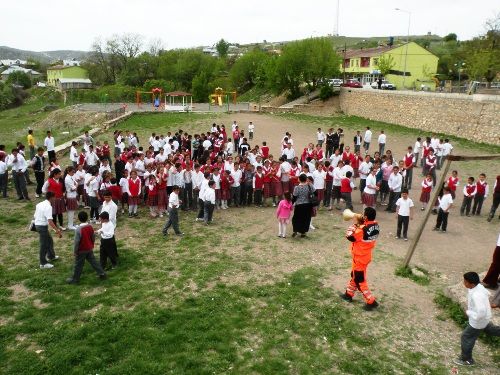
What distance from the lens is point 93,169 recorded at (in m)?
11.2

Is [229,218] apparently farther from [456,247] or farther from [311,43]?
[311,43]

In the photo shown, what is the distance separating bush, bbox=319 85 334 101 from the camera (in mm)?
40906

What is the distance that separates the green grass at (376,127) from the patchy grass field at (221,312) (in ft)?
48.7

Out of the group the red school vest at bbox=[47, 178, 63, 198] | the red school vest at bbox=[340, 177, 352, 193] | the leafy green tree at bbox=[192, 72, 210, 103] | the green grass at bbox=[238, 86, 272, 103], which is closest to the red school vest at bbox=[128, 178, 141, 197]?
the red school vest at bbox=[47, 178, 63, 198]

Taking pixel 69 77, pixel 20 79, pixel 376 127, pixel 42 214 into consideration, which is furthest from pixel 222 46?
pixel 42 214

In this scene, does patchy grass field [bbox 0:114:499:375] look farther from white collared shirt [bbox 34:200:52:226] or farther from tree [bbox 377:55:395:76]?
tree [bbox 377:55:395:76]

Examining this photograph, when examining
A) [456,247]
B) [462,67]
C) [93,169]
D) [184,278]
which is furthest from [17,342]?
[462,67]

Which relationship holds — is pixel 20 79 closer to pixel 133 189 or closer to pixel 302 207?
pixel 133 189

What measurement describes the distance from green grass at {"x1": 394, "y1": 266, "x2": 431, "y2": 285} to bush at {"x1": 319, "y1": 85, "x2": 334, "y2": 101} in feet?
112

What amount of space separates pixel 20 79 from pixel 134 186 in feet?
305

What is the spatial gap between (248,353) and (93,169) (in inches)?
292

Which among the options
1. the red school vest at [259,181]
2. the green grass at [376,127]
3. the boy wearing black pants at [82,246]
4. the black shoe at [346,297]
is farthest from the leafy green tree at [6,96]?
the black shoe at [346,297]

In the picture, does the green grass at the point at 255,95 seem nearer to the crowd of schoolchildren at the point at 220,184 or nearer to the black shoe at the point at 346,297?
the crowd of schoolchildren at the point at 220,184

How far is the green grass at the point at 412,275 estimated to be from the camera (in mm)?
8523
